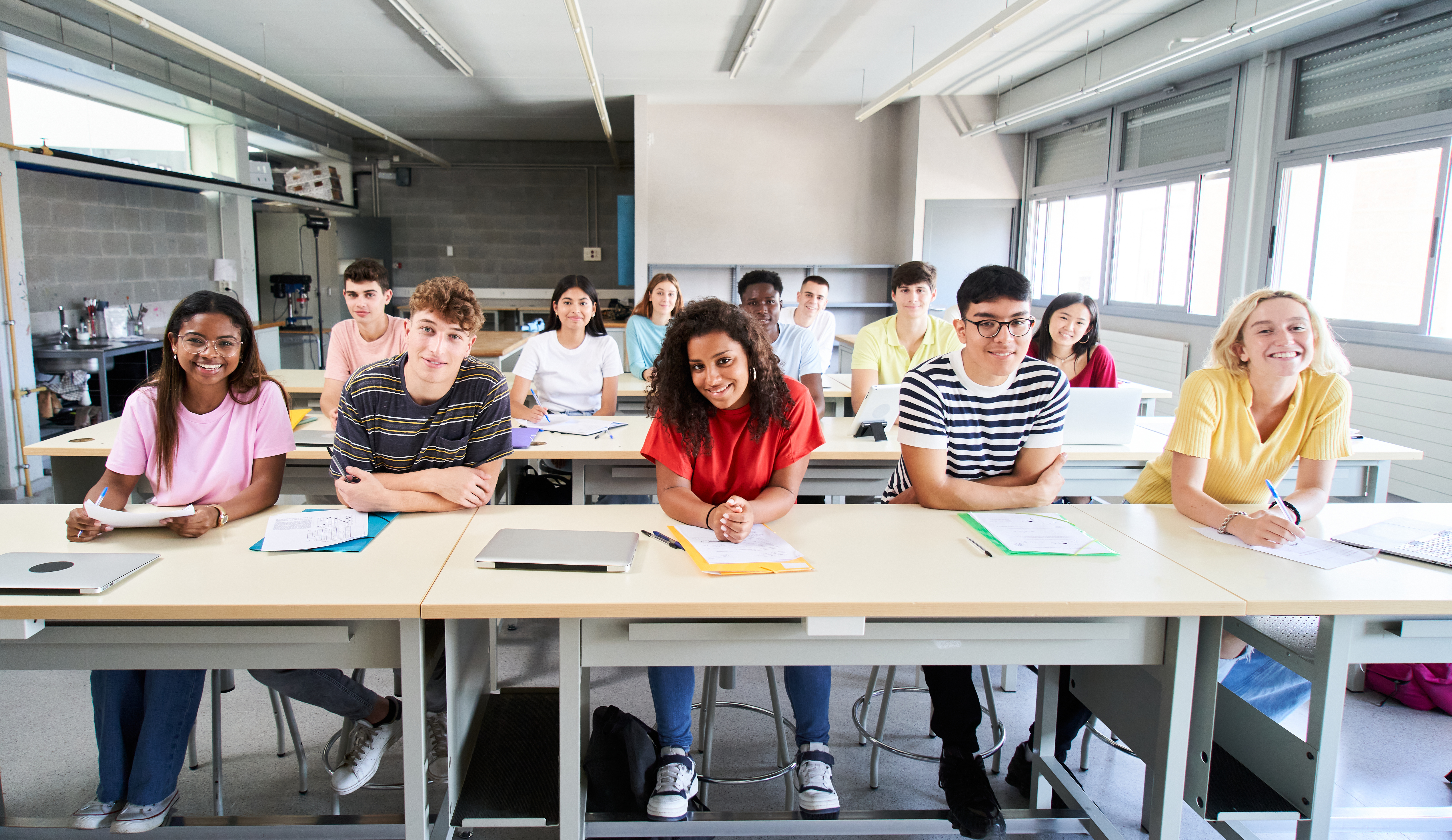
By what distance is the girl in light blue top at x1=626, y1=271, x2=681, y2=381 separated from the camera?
4.53 m

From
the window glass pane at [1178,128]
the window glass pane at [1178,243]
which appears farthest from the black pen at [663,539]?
the window glass pane at [1178,243]

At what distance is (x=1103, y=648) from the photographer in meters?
1.64

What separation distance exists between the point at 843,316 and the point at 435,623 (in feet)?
25.9

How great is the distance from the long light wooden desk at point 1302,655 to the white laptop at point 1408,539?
0.03 meters

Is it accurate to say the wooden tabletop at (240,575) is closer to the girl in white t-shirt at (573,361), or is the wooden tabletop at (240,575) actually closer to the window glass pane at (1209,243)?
the girl in white t-shirt at (573,361)

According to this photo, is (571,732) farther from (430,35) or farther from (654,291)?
(430,35)

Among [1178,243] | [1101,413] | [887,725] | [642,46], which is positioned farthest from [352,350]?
[1178,243]

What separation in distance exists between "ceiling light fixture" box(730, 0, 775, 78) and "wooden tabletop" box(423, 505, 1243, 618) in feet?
13.7

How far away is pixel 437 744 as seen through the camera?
196 cm

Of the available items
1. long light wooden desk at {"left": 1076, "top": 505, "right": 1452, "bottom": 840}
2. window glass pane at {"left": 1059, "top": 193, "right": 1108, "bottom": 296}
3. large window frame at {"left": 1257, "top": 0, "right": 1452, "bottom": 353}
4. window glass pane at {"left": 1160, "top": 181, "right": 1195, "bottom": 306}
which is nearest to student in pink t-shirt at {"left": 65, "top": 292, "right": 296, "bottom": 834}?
long light wooden desk at {"left": 1076, "top": 505, "right": 1452, "bottom": 840}

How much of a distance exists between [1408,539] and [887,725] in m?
1.39

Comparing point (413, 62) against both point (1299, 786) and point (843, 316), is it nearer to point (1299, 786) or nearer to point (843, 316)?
point (843, 316)

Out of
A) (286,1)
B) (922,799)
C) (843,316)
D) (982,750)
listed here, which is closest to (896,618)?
Result: (922,799)

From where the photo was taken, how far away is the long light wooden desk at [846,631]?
153cm
